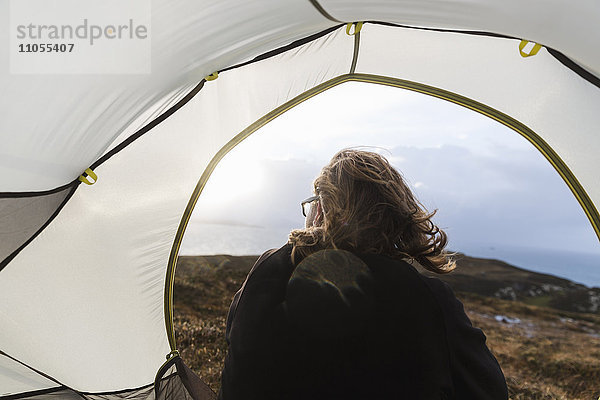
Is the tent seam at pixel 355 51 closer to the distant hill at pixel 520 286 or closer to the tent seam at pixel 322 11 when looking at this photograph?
the tent seam at pixel 322 11

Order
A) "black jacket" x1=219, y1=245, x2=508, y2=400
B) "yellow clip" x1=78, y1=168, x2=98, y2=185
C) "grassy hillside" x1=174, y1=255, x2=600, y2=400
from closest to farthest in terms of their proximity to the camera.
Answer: "black jacket" x1=219, y1=245, x2=508, y2=400 → "yellow clip" x1=78, y1=168, x2=98, y2=185 → "grassy hillside" x1=174, y1=255, x2=600, y2=400

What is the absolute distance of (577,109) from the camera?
1.91 m

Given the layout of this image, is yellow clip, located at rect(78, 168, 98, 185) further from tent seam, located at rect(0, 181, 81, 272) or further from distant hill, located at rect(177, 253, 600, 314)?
distant hill, located at rect(177, 253, 600, 314)

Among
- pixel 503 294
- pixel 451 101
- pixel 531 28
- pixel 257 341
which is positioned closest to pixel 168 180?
pixel 257 341

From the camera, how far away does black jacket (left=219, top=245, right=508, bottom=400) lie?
3.89 ft

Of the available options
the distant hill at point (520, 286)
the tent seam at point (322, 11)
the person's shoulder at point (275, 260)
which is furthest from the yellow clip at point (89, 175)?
the distant hill at point (520, 286)

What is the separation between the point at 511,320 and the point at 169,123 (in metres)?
7.65

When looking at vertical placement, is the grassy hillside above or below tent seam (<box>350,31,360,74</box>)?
below

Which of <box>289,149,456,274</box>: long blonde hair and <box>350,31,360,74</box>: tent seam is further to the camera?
<box>350,31,360,74</box>: tent seam

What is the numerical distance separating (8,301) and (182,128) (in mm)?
1002

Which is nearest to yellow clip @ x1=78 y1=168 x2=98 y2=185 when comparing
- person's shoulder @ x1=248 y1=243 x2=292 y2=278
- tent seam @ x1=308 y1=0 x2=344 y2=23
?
person's shoulder @ x1=248 y1=243 x2=292 y2=278

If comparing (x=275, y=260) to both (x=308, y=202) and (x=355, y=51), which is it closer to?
(x=308, y=202)

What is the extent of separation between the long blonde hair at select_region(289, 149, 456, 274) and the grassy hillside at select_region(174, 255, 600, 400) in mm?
2733

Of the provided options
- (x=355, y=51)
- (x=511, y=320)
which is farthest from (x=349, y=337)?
(x=511, y=320)
